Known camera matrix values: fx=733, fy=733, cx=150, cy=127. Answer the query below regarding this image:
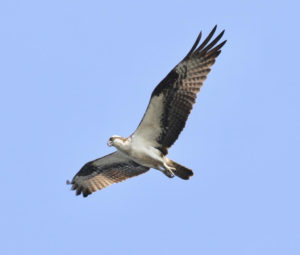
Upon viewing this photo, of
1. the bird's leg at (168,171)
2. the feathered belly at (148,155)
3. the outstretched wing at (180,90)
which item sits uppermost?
the outstretched wing at (180,90)

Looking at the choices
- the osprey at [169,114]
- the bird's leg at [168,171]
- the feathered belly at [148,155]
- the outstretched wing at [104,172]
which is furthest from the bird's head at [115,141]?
the bird's leg at [168,171]

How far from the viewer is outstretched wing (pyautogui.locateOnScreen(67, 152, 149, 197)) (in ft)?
53.9

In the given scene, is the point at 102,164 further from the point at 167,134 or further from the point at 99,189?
the point at 167,134

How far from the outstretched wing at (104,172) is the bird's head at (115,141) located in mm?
847

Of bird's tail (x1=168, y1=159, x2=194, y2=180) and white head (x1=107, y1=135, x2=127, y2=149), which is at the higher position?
white head (x1=107, y1=135, x2=127, y2=149)

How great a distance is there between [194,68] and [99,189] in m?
3.70

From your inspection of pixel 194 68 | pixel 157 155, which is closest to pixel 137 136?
pixel 157 155

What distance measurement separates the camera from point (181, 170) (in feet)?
51.0

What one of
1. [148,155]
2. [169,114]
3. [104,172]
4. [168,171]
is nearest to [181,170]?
[168,171]

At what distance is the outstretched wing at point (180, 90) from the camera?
15.0m

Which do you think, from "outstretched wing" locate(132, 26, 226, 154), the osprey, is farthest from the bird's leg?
"outstretched wing" locate(132, 26, 226, 154)

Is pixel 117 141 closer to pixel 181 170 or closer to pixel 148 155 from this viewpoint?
pixel 148 155

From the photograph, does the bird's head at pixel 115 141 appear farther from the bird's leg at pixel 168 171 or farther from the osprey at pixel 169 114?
the bird's leg at pixel 168 171

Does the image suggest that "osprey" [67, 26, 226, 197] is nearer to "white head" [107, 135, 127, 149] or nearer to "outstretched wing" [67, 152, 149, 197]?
"white head" [107, 135, 127, 149]
